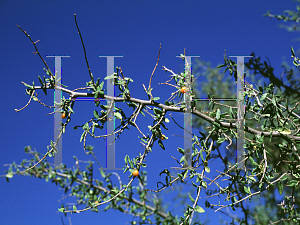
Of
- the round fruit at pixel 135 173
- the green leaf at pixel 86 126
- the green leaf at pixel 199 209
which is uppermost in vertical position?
the green leaf at pixel 86 126

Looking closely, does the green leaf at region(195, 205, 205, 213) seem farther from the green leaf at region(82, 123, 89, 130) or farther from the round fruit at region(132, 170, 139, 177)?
the green leaf at region(82, 123, 89, 130)

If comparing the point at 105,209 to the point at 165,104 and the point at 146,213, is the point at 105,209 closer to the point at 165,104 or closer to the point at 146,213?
the point at 146,213

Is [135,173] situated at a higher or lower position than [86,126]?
lower

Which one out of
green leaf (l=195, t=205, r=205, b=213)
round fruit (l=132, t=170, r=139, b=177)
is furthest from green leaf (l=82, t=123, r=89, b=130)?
green leaf (l=195, t=205, r=205, b=213)

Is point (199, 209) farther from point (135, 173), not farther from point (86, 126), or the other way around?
point (86, 126)

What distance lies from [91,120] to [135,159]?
0.29 metres

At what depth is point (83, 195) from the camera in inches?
102

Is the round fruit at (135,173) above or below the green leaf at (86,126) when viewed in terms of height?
below

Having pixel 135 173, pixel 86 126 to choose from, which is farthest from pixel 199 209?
pixel 86 126

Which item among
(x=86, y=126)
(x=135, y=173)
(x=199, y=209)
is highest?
(x=86, y=126)

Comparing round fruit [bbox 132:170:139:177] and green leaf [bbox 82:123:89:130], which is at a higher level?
green leaf [bbox 82:123:89:130]

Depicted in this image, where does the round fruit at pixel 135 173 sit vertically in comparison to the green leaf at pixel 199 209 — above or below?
above

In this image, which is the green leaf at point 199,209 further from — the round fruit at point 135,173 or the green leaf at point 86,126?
the green leaf at point 86,126

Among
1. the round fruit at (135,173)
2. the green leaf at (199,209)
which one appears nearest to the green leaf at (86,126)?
the round fruit at (135,173)
